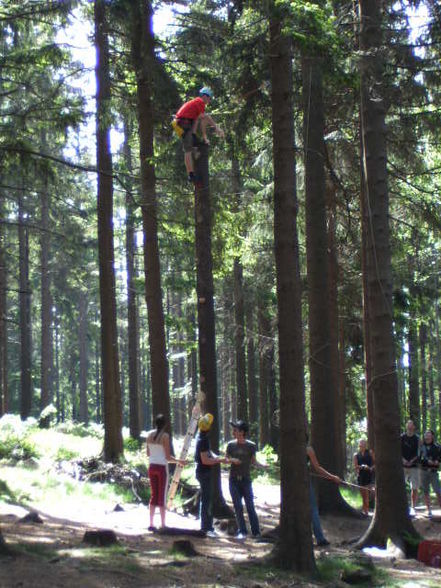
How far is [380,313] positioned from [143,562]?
16.8 feet

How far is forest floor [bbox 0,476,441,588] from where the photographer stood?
24.0ft

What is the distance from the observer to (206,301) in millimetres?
13258

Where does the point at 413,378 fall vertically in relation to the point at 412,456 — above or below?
above

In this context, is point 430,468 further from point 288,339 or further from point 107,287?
point 107,287

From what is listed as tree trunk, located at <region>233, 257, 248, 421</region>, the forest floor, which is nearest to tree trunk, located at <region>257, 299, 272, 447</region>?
tree trunk, located at <region>233, 257, 248, 421</region>

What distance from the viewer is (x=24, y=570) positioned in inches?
284

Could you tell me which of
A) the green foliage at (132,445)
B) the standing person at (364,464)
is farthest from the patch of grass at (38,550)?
the green foliage at (132,445)

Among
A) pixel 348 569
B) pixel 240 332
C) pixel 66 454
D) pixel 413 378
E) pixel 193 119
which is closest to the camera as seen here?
pixel 348 569

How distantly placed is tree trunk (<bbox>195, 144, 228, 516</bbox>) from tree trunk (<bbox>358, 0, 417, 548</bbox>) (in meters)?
3.14

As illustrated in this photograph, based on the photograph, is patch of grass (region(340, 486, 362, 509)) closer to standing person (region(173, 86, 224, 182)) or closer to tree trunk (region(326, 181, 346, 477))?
tree trunk (region(326, 181, 346, 477))

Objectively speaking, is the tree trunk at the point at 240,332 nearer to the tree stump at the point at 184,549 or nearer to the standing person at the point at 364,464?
the standing person at the point at 364,464

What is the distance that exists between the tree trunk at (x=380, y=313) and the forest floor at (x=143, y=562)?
79cm

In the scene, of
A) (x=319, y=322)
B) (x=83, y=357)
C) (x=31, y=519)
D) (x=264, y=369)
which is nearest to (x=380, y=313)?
(x=319, y=322)

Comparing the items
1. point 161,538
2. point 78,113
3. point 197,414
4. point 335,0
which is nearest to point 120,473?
point 197,414
